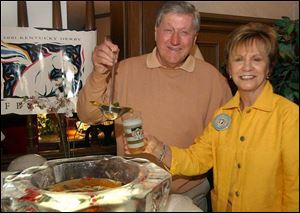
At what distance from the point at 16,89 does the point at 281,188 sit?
2.50ft

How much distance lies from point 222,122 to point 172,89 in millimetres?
224

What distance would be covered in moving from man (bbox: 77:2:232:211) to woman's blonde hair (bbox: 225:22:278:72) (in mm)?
119

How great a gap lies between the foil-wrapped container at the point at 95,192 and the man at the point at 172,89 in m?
0.11

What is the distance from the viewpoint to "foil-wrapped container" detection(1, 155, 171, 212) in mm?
438

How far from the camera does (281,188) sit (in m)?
0.46

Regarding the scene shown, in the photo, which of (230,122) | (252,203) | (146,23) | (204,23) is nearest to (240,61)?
(230,122)

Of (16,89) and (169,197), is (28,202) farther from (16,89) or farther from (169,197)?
(16,89)

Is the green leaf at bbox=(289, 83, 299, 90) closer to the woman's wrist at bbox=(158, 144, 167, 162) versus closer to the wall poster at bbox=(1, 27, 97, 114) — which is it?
the woman's wrist at bbox=(158, 144, 167, 162)

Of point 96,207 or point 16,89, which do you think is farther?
point 16,89

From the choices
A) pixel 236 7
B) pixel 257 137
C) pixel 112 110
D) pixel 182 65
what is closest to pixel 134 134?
pixel 112 110

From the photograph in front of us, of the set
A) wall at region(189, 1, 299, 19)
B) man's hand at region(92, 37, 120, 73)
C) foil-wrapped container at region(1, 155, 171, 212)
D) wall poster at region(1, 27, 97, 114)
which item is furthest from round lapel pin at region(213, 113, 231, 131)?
wall at region(189, 1, 299, 19)

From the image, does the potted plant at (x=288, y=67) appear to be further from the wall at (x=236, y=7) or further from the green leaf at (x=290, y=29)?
the wall at (x=236, y=7)

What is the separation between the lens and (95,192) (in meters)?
0.48

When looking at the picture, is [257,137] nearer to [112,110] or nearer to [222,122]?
[222,122]
